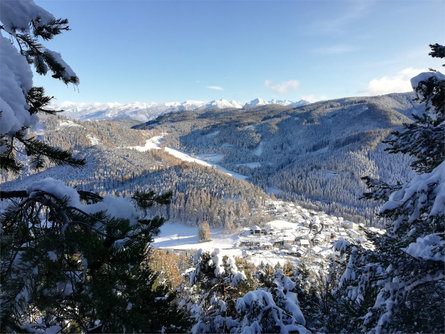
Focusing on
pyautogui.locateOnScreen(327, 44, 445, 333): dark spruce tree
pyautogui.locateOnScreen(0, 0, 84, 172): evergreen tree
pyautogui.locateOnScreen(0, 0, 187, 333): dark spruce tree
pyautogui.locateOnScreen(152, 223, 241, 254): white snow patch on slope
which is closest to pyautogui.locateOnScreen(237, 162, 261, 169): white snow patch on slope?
pyautogui.locateOnScreen(152, 223, 241, 254): white snow patch on slope

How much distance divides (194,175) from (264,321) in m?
118

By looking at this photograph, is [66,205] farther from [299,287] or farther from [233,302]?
[299,287]

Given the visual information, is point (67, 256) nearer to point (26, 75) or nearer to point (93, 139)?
point (26, 75)

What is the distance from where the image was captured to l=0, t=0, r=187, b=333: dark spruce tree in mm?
1333

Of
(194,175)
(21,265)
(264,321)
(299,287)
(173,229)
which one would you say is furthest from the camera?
(194,175)

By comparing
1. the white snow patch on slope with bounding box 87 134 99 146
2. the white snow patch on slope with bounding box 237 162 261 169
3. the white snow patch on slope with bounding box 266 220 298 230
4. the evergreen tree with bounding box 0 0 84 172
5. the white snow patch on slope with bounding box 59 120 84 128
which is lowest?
the white snow patch on slope with bounding box 266 220 298 230

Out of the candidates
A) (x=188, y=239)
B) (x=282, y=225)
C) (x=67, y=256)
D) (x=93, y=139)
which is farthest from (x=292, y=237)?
(x=93, y=139)

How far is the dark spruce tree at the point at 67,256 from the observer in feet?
4.37

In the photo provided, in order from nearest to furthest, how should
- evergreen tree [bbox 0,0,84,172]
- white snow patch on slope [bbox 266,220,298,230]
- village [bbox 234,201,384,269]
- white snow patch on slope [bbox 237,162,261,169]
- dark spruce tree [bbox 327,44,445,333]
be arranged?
1. evergreen tree [bbox 0,0,84,172]
2. dark spruce tree [bbox 327,44,445,333]
3. village [bbox 234,201,384,269]
4. white snow patch on slope [bbox 266,220,298,230]
5. white snow patch on slope [bbox 237,162,261,169]

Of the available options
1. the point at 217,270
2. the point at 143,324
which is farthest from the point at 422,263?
the point at 217,270

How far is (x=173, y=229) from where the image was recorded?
90625 mm

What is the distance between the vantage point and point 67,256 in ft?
5.54

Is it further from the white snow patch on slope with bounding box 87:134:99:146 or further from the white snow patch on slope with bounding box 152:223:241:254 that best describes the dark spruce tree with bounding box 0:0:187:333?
the white snow patch on slope with bounding box 87:134:99:146

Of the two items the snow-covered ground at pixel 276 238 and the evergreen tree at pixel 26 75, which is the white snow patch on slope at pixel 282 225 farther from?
the evergreen tree at pixel 26 75
